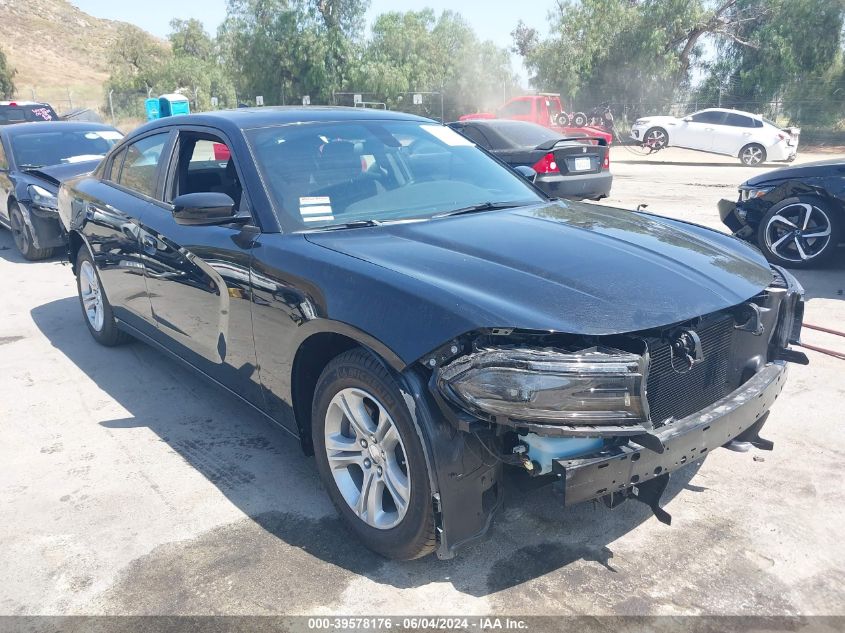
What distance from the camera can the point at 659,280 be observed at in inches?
108

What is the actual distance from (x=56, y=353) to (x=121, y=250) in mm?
1475

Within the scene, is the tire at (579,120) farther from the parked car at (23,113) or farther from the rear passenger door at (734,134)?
the parked car at (23,113)

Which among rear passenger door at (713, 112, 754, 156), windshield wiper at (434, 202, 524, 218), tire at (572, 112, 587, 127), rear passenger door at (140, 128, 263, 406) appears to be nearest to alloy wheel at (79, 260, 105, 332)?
rear passenger door at (140, 128, 263, 406)

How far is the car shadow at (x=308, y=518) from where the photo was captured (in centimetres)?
284

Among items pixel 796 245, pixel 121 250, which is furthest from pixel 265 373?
pixel 796 245

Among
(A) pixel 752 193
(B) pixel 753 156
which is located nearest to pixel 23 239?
(A) pixel 752 193

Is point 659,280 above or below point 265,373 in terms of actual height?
above

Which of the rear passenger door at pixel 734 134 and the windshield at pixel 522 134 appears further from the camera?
the rear passenger door at pixel 734 134

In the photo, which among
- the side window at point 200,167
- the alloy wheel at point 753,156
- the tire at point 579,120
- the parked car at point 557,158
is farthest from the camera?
the tire at point 579,120

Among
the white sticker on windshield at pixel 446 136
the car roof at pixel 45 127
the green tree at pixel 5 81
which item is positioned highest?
the green tree at pixel 5 81

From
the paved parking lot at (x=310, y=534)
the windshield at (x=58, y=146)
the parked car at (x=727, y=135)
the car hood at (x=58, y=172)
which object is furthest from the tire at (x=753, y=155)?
the paved parking lot at (x=310, y=534)

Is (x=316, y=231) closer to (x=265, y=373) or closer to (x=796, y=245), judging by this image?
(x=265, y=373)

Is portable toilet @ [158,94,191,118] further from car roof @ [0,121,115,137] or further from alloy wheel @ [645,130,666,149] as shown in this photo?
alloy wheel @ [645,130,666,149]

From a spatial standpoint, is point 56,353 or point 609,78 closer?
point 56,353
